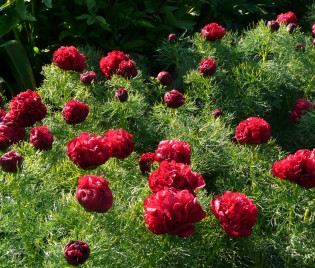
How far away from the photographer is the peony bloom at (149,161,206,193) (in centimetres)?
128

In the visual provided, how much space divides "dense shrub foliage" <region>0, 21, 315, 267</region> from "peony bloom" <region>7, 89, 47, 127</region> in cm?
10

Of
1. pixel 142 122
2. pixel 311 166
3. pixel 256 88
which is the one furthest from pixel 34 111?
pixel 256 88

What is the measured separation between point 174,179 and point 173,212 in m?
0.15

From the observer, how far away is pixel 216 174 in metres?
2.00

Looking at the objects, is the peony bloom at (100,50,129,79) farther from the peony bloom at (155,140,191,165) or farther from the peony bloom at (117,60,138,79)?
the peony bloom at (155,140,191,165)

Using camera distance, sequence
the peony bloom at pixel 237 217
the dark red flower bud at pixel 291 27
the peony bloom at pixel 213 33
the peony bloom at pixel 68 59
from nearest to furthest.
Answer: the peony bloom at pixel 237 217 → the peony bloom at pixel 68 59 → the peony bloom at pixel 213 33 → the dark red flower bud at pixel 291 27

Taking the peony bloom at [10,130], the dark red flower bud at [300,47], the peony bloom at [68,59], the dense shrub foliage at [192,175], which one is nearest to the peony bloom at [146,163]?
the dense shrub foliage at [192,175]

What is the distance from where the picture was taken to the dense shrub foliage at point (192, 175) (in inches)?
54.6

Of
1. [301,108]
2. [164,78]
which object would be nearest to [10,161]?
[164,78]

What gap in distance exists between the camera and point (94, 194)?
1203 mm

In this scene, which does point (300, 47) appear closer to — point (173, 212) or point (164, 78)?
point (164, 78)

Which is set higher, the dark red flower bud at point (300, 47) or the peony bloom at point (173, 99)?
the peony bloom at point (173, 99)

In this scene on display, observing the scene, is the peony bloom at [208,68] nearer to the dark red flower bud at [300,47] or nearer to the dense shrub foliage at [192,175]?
the dense shrub foliage at [192,175]

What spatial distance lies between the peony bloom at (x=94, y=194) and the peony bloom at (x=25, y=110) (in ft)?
2.23
